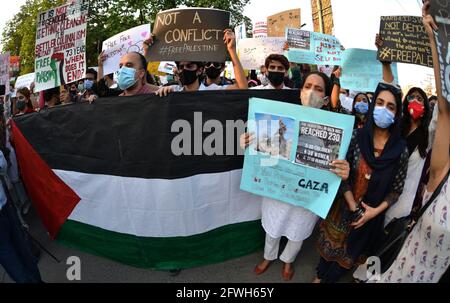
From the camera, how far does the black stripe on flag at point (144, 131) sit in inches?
105

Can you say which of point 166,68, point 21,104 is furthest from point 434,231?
point 166,68

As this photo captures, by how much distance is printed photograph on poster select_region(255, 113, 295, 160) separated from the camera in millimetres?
2420

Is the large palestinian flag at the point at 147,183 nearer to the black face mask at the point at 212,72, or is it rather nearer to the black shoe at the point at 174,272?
the black shoe at the point at 174,272

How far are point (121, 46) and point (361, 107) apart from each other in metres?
3.13

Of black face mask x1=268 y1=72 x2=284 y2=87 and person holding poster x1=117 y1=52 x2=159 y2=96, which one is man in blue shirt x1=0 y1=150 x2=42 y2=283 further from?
black face mask x1=268 y1=72 x2=284 y2=87

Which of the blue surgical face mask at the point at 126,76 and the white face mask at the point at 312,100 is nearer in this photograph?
the white face mask at the point at 312,100

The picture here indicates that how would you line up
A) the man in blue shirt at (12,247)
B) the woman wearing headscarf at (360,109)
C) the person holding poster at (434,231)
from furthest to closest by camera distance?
the woman wearing headscarf at (360,109), the man in blue shirt at (12,247), the person holding poster at (434,231)

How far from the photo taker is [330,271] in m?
2.64

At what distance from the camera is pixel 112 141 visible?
2.78 metres

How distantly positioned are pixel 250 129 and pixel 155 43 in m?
1.25

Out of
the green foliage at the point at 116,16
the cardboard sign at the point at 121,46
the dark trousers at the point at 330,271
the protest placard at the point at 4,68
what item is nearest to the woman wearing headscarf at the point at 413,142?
the dark trousers at the point at 330,271

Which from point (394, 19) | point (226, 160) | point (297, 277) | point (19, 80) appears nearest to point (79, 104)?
point (226, 160)

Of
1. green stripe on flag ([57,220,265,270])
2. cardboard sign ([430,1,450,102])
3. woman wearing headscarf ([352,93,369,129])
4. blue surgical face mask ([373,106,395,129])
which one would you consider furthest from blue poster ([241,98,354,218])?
woman wearing headscarf ([352,93,369,129])

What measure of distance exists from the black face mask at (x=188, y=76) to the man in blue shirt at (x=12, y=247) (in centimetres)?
159
